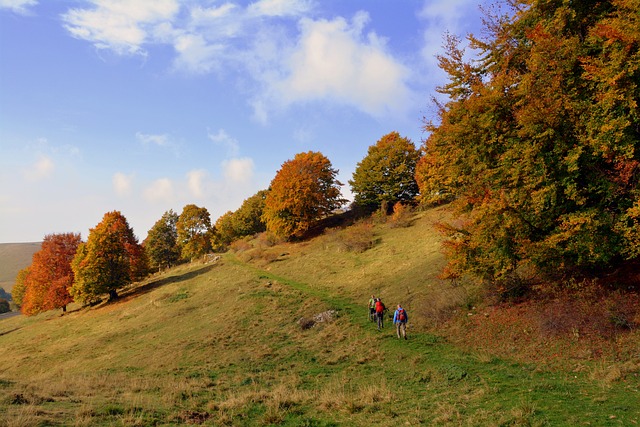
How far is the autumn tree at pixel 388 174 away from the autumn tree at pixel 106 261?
36.0m

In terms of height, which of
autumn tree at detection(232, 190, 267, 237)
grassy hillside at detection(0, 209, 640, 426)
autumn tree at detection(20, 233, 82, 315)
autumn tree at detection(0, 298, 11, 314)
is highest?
autumn tree at detection(232, 190, 267, 237)

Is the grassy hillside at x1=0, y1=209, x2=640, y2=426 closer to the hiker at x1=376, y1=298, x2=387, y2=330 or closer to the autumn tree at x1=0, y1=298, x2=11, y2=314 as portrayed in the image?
the hiker at x1=376, y1=298, x2=387, y2=330

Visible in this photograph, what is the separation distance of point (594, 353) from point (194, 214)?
69.3m

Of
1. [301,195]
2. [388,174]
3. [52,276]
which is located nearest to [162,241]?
[52,276]

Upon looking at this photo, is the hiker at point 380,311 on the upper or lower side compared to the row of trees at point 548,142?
lower

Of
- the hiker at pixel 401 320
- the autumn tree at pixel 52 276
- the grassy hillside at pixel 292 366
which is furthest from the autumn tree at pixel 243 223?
the hiker at pixel 401 320

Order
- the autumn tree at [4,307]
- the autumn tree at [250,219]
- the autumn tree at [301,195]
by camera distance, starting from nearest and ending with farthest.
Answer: the autumn tree at [301,195], the autumn tree at [250,219], the autumn tree at [4,307]

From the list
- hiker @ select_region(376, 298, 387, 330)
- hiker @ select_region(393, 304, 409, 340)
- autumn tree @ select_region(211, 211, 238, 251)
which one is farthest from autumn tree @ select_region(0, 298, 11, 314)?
hiker @ select_region(393, 304, 409, 340)

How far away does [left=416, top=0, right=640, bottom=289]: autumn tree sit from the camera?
12.3 meters

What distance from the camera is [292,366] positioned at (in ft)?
56.6

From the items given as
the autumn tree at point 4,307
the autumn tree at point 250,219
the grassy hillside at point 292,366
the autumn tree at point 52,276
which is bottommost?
the grassy hillside at point 292,366

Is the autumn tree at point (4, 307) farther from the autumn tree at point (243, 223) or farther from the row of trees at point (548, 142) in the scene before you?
the row of trees at point (548, 142)

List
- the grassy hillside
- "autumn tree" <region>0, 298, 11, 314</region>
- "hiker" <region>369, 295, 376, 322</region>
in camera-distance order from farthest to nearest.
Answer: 1. "autumn tree" <region>0, 298, 11, 314</region>
2. "hiker" <region>369, 295, 376, 322</region>
3. the grassy hillside

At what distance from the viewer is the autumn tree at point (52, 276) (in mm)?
45938
